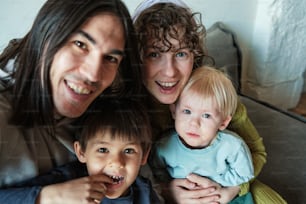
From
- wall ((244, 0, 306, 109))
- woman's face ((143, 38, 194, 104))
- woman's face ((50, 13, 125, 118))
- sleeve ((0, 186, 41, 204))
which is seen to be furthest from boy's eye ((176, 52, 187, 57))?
wall ((244, 0, 306, 109))

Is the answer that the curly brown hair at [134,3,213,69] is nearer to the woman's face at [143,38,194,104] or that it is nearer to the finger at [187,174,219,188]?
the woman's face at [143,38,194,104]

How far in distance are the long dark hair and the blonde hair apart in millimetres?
85

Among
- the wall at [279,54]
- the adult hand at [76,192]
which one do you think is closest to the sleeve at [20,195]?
the adult hand at [76,192]

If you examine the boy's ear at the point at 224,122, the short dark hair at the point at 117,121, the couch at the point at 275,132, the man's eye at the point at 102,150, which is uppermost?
the short dark hair at the point at 117,121

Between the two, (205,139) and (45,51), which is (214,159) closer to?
(205,139)

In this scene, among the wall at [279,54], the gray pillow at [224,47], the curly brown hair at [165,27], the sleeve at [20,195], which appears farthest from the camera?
the wall at [279,54]

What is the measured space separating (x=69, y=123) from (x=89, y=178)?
3.7 inches

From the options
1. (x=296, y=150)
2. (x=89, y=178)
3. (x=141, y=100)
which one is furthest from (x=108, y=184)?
(x=296, y=150)

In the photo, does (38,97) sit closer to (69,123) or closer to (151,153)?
(69,123)

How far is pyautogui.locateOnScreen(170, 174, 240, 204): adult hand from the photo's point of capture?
60cm

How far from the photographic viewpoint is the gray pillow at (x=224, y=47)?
0.92 meters

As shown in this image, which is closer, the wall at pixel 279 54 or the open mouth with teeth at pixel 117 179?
the open mouth with teeth at pixel 117 179

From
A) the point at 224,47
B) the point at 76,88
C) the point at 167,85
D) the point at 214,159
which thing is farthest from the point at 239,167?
the point at 224,47

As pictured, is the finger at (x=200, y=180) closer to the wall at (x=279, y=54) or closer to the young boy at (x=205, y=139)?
the young boy at (x=205, y=139)
